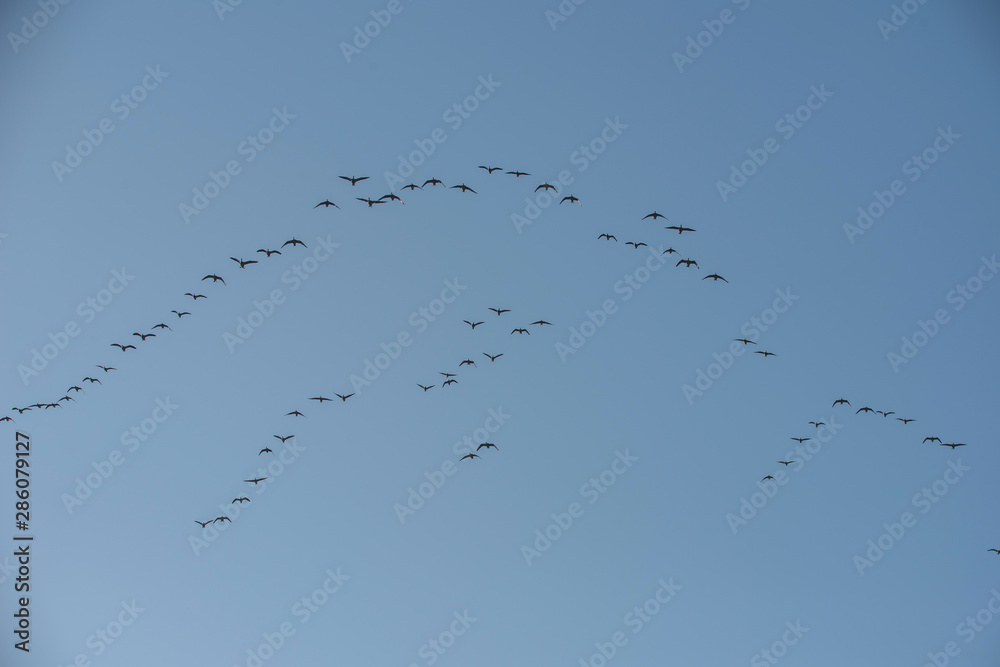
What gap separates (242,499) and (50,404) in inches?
324

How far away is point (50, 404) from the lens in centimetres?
3244

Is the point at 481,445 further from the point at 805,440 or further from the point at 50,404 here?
the point at 50,404

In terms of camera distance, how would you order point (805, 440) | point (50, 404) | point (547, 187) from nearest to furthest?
point (547, 187) < point (50, 404) < point (805, 440)

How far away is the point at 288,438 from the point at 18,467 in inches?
376

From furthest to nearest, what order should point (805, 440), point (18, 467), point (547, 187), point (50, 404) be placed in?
point (805, 440) < point (50, 404) < point (547, 187) < point (18, 467)

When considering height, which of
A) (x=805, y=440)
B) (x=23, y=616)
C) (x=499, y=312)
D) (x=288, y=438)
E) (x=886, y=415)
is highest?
(x=886, y=415)

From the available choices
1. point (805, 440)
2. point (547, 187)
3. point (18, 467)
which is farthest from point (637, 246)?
point (18, 467)

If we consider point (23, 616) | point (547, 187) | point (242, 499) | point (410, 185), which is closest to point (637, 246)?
point (547, 187)

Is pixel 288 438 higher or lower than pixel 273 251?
lower

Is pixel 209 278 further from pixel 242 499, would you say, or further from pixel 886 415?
pixel 886 415

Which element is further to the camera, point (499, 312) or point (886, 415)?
point (886, 415)

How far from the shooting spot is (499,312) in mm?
31156

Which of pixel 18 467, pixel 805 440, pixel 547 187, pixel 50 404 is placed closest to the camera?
pixel 18 467

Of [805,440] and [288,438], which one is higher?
[805,440]
